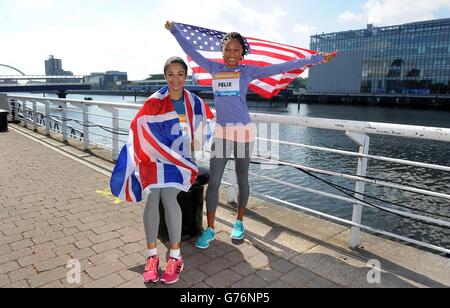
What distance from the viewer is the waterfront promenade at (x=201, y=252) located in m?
2.82

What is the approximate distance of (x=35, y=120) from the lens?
11391mm

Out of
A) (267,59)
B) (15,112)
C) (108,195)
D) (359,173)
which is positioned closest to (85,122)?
(108,195)

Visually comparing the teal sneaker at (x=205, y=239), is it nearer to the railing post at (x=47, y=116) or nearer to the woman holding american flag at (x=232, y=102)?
the woman holding american flag at (x=232, y=102)

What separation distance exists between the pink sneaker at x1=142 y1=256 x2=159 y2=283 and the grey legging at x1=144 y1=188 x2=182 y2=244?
15cm

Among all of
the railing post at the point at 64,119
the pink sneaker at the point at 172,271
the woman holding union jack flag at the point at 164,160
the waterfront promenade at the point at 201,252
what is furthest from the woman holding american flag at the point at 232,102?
the railing post at the point at 64,119

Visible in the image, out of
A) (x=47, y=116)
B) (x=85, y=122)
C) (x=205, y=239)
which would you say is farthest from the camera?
(x=47, y=116)

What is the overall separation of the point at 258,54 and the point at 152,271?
268cm

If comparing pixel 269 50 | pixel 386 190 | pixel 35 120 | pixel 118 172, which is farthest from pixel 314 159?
pixel 118 172

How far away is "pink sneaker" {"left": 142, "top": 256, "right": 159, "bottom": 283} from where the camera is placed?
2.77m

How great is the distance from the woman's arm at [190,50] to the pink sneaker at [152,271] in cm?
186

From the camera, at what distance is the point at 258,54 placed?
412cm

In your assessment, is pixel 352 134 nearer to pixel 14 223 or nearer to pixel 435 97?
pixel 14 223

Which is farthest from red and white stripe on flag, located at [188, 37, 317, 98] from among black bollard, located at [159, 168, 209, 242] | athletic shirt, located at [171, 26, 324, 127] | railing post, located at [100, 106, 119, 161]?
railing post, located at [100, 106, 119, 161]

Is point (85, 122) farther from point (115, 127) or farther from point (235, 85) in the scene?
point (235, 85)
